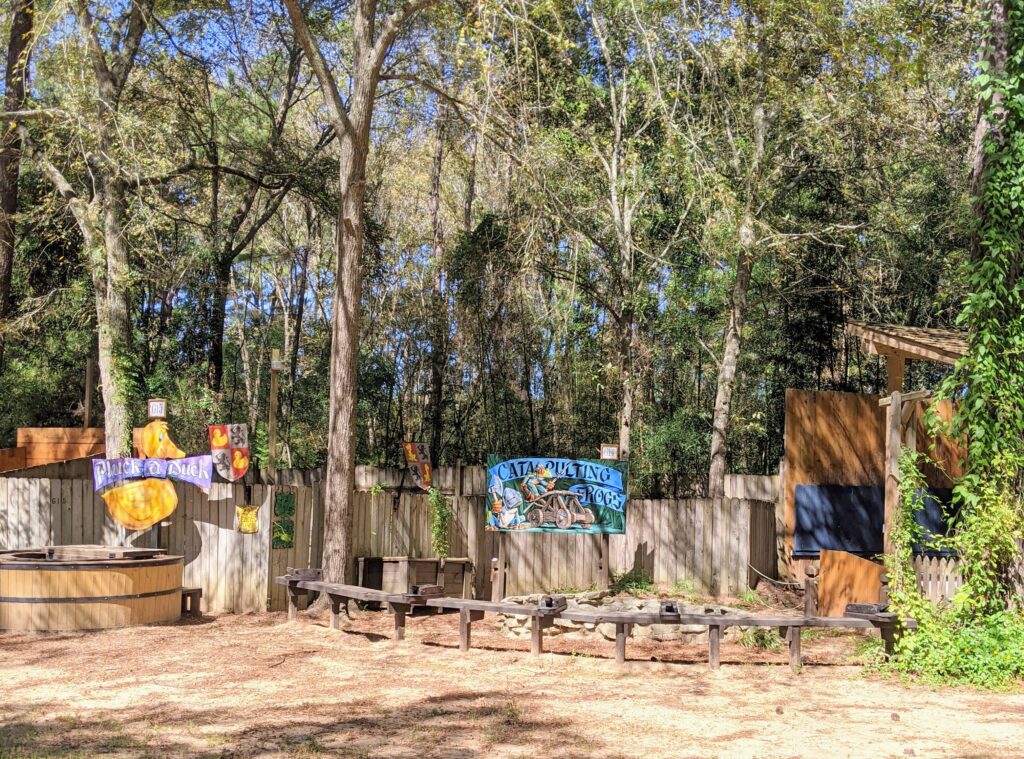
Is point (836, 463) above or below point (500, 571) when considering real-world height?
above

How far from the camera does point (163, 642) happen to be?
37.0 ft

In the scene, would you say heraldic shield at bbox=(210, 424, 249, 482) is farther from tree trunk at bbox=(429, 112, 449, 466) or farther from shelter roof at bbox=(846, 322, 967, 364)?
tree trunk at bbox=(429, 112, 449, 466)

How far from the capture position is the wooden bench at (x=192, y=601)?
44.1 ft

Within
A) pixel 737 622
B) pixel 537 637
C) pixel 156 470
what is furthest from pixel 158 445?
pixel 737 622

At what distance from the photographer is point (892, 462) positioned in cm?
1084

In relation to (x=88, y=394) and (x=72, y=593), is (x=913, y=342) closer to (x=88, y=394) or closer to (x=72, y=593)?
(x=72, y=593)

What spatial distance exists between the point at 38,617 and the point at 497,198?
17867 millimetres

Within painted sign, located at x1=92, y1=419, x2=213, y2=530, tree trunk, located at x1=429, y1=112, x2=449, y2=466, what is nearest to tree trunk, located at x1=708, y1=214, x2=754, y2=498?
tree trunk, located at x1=429, y1=112, x2=449, y2=466

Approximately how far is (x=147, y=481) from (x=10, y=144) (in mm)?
6606

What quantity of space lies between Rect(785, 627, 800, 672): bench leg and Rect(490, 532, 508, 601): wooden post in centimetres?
Answer: 522

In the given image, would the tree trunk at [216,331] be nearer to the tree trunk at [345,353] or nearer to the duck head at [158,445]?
the duck head at [158,445]

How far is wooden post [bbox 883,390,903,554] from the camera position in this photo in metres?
10.8

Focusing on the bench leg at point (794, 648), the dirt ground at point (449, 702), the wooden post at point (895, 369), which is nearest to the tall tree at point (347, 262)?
the dirt ground at point (449, 702)

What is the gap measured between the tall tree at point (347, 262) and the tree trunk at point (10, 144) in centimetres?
566
